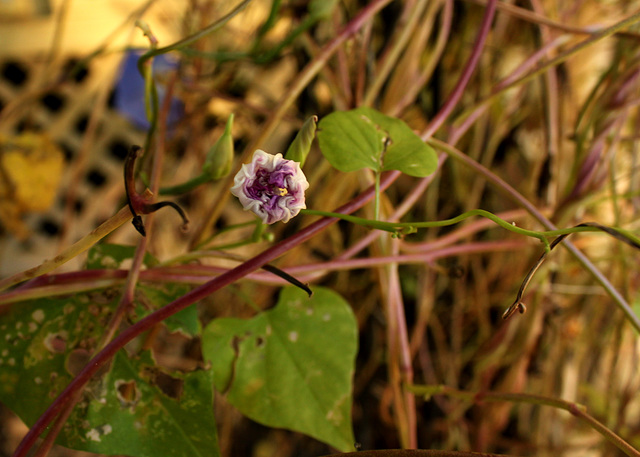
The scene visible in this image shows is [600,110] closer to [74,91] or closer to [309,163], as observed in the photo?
[309,163]

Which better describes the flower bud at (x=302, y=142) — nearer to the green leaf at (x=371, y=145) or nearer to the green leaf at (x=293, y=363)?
the green leaf at (x=371, y=145)

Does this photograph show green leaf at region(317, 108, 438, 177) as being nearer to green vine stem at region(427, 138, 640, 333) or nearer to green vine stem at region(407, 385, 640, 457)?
green vine stem at region(427, 138, 640, 333)

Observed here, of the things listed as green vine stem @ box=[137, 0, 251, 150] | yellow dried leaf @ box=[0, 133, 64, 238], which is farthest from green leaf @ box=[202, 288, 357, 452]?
yellow dried leaf @ box=[0, 133, 64, 238]

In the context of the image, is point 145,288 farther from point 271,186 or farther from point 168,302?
point 271,186

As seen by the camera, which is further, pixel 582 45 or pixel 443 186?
pixel 443 186

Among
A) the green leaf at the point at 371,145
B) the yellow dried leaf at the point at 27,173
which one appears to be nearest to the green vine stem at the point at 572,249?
the green leaf at the point at 371,145

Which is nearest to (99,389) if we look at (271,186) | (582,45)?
(271,186)

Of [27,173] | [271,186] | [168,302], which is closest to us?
[271,186]
